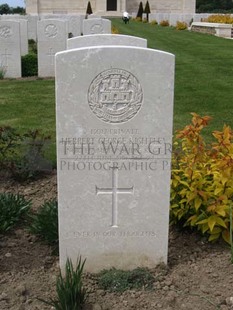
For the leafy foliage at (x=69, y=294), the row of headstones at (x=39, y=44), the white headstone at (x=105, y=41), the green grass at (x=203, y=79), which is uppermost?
the white headstone at (x=105, y=41)

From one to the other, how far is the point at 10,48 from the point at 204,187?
900cm

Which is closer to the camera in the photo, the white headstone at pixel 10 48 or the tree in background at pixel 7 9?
the white headstone at pixel 10 48

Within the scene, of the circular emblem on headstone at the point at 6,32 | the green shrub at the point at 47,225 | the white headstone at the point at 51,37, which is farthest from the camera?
the white headstone at the point at 51,37

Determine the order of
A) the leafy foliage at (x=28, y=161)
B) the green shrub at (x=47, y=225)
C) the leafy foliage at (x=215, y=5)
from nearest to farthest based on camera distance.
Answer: the green shrub at (x=47, y=225) < the leafy foliage at (x=28, y=161) < the leafy foliage at (x=215, y=5)

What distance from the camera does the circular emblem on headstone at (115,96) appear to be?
129 inches

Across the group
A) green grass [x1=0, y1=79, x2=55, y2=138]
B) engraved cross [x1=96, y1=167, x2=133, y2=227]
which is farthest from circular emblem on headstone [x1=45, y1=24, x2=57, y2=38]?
engraved cross [x1=96, y1=167, x2=133, y2=227]

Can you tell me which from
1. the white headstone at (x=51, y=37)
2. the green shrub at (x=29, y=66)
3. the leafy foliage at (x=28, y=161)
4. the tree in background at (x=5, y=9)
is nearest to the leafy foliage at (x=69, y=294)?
the leafy foliage at (x=28, y=161)

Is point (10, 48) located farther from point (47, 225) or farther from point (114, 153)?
point (114, 153)

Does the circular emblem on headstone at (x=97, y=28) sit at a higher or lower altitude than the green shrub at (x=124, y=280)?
higher

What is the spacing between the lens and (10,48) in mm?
12031

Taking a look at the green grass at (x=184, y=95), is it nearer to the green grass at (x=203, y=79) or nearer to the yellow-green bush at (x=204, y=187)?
the green grass at (x=203, y=79)

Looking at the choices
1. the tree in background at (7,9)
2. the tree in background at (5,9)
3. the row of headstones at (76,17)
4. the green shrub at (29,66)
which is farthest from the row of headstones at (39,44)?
the tree in background at (5,9)

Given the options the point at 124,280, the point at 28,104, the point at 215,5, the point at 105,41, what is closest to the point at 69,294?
the point at 124,280

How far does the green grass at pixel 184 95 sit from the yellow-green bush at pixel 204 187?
319 cm
